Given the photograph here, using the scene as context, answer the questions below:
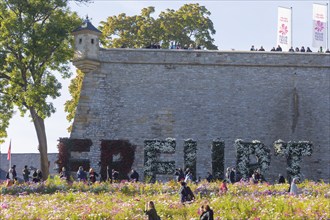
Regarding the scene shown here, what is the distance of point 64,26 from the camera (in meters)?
39.9

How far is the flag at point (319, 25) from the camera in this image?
140ft

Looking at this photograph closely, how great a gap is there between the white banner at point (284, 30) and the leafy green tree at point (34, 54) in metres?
11.6

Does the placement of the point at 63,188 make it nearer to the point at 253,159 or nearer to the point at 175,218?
the point at 175,218

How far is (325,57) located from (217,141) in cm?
738

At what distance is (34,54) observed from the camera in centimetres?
3866

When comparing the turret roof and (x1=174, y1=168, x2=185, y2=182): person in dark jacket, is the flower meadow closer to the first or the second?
(x1=174, y1=168, x2=185, y2=182): person in dark jacket

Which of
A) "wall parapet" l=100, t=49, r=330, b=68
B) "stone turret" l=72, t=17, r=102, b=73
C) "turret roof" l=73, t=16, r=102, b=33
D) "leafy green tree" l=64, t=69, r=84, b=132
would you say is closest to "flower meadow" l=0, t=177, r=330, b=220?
"stone turret" l=72, t=17, r=102, b=73

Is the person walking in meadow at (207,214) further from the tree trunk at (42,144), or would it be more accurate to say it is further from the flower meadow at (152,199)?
the tree trunk at (42,144)

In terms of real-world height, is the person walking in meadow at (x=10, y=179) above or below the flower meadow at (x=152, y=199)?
above

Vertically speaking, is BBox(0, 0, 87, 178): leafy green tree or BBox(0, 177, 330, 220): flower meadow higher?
BBox(0, 0, 87, 178): leafy green tree

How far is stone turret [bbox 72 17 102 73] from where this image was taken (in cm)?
3853

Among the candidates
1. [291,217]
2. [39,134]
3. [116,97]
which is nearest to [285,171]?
[116,97]

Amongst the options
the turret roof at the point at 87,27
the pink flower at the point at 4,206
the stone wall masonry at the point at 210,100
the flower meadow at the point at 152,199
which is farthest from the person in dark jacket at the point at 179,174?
the pink flower at the point at 4,206

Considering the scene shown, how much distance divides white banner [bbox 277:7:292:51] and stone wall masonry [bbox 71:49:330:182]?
12.0ft
